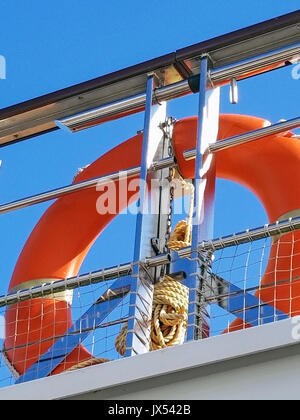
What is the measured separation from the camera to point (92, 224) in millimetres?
4125

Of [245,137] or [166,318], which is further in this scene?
[245,137]

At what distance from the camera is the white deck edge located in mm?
2273

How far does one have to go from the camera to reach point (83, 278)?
10.1 ft

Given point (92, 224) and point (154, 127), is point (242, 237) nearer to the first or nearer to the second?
point (154, 127)

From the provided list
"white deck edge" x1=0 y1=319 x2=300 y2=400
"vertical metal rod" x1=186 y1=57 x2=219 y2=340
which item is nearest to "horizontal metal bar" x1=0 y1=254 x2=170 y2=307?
Answer: "vertical metal rod" x1=186 y1=57 x2=219 y2=340

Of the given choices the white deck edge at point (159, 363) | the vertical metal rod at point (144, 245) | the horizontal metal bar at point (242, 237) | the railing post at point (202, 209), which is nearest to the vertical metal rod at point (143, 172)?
the vertical metal rod at point (144, 245)

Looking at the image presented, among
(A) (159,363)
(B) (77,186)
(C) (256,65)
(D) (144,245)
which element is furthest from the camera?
(B) (77,186)

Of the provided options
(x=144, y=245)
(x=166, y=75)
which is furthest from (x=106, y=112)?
(x=144, y=245)

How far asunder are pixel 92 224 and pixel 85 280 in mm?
1058

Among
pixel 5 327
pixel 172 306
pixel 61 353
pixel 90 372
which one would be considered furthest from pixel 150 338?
pixel 5 327

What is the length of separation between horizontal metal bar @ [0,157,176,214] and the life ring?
0.22 metres

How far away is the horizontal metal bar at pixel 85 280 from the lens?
9.69ft

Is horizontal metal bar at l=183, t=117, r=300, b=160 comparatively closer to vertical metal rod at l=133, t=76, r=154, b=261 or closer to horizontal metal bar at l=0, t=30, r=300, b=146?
vertical metal rod at l=133, t=76, r=154, b=261

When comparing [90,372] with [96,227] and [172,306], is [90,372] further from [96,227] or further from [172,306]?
[96,227]
